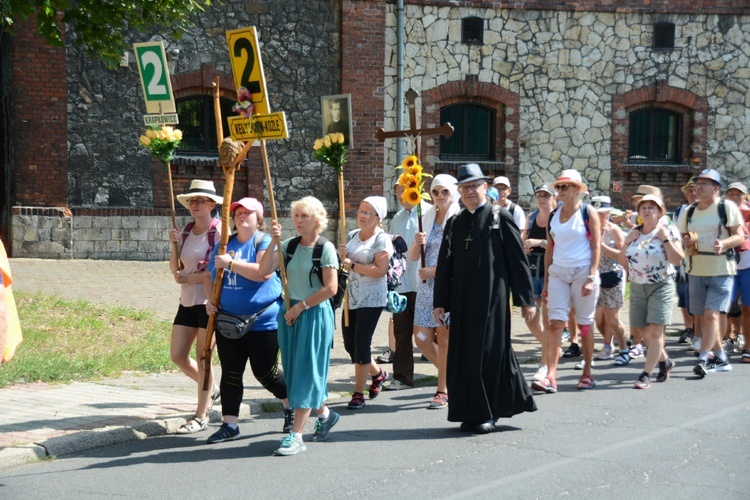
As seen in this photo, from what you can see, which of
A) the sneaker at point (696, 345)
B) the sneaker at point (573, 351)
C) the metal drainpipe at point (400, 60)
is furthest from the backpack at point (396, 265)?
the metal drainpipe at point (400, 60)

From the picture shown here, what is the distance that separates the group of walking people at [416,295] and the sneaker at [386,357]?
1.05 m

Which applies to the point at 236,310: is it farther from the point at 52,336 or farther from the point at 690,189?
the point at 690,189

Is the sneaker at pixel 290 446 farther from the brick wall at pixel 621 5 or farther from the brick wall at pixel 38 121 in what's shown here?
the brick wall at pixel 621 5

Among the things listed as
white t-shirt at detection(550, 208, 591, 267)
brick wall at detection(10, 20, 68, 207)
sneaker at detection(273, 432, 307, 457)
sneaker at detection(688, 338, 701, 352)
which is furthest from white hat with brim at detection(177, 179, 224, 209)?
brick wall at detection(10, 20, 68, 207)

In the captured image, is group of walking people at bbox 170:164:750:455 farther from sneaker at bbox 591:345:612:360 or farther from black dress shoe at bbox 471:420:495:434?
sneaker at bbox 591:345:612:360

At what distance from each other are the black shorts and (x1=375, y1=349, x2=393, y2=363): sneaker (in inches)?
144

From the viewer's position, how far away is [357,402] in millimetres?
8758

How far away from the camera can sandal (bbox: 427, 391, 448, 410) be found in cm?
873

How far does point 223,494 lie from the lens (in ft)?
19.4

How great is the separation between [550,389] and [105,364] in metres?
4.37

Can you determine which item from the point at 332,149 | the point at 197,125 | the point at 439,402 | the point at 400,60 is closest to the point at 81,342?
the point at 332,149

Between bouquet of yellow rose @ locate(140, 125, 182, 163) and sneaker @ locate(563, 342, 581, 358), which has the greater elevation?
bouquet of yellow rose @ locate(140, 125, 182, 163)

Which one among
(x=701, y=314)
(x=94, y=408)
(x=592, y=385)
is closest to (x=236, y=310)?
(x=94, y=408)

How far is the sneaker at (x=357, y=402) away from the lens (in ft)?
28.7
